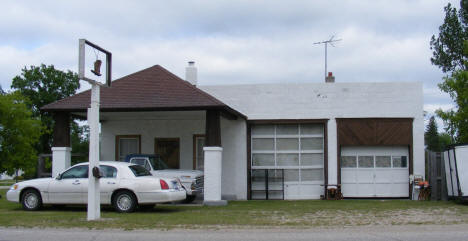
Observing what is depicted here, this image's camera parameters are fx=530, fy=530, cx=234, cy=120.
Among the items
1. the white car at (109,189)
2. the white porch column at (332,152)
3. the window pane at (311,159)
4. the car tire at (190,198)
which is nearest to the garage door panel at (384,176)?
the white porch column at (332,152)

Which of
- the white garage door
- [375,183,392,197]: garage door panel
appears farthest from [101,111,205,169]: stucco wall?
[375,183,392,197]: garage door panel

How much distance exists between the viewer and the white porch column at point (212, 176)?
56.5ft

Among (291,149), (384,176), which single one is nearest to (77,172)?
(291,149)

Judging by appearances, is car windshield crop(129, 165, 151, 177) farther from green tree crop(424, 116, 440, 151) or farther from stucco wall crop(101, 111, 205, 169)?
green tree crop(424, 116, 440, 151)

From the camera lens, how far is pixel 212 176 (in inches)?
680

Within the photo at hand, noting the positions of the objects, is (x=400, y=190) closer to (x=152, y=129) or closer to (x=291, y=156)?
(x=291, y=156)

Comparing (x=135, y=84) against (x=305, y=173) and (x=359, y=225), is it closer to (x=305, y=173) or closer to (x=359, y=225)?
(x=305, y=173)

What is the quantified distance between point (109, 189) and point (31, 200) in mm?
2580

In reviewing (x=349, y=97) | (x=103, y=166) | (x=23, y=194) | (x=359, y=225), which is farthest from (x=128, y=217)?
(x=349, y=97)

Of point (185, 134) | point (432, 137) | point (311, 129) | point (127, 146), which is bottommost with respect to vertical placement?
point (127, 146)

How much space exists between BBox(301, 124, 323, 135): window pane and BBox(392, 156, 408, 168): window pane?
3161mm

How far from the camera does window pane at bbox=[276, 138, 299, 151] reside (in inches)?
853

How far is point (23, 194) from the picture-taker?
15586mm

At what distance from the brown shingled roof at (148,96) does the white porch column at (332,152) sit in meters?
4.94
